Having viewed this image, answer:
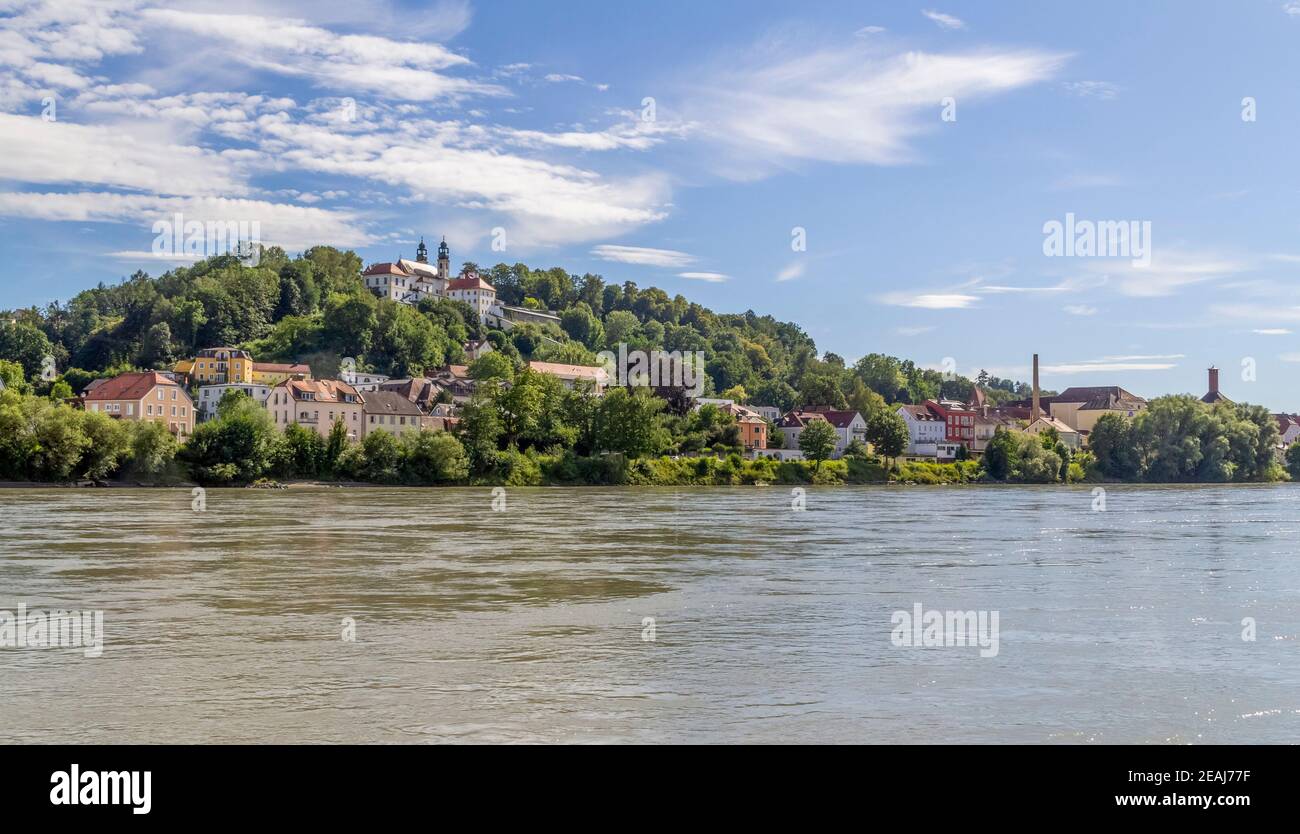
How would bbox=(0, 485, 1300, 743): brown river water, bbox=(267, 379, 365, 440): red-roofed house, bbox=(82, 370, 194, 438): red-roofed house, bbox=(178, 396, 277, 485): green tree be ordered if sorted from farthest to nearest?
bbox=(267, 379, 365, 440): red-roofed house
bbox=(82, 370, 194, 438): red-roofed house
bbox=(178, 396, 277, 485): green tree
bbox=(0, 485, 1300, 743): brown river water

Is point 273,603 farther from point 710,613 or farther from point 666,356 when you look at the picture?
point 666,356

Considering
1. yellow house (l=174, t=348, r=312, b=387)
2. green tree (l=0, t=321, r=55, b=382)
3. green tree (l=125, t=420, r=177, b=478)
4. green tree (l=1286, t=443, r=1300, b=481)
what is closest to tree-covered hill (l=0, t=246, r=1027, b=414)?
green tree (l=0, t=321, r=55, b=382)

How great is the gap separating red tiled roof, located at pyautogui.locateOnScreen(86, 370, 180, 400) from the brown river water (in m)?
81.7

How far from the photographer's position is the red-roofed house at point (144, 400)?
110 metres

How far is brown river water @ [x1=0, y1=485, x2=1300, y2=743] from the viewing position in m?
11.2

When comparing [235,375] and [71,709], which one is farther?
[235,375]

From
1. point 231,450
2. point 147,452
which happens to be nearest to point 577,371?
point 231,450

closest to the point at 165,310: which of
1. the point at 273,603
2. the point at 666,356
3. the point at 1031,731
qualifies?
the point at 666,356

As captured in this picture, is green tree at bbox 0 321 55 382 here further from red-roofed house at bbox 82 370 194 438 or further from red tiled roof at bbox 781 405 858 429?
red tiled roof at bbox 781 405 858 429

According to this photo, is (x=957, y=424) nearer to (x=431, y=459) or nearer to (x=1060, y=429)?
(x=1060, y=429)

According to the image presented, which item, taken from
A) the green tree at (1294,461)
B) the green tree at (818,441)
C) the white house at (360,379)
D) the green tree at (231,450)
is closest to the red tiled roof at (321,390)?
the white house at (360,379)

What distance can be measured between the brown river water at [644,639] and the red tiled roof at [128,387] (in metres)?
81.7

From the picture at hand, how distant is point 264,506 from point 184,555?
2821cm

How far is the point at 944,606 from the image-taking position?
19859mm
